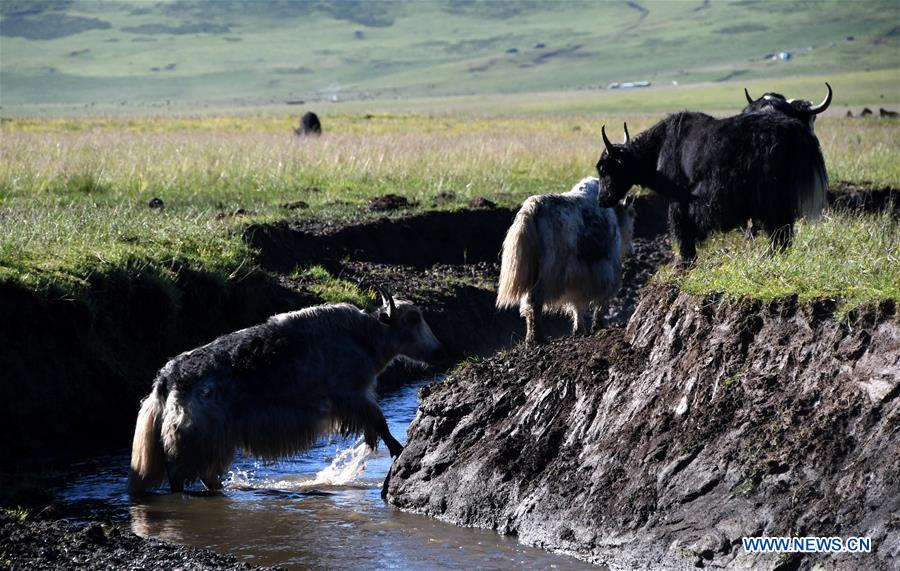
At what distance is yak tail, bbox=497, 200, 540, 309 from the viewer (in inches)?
439

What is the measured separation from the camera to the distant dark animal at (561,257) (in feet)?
36.9

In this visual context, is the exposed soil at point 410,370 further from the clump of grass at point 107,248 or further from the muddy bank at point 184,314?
the clump of grass at point 107,248

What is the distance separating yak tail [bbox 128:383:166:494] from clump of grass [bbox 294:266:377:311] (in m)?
3.94

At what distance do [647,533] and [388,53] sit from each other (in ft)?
530

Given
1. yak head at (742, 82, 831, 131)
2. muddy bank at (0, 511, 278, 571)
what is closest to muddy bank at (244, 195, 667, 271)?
yak head at (742, 82, 831, 131)

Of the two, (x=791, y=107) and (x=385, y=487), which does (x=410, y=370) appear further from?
(x=791, y=107)

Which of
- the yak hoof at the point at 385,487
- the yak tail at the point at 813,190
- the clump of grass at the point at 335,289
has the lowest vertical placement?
the yak hoof at the point at 385,487

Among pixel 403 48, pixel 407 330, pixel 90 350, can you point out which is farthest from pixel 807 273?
pixel 403 48

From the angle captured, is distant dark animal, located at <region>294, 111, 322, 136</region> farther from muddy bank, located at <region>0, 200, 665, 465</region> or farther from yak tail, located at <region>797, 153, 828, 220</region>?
yak tail, located at <region>797, 153, 828, 220</region>

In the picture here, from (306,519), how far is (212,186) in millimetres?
11244

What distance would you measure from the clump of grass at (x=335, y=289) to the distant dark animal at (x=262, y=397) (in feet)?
9.75

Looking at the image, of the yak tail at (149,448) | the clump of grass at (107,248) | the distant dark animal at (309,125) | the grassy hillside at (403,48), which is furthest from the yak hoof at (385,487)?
the grassy hillside at (403,48)

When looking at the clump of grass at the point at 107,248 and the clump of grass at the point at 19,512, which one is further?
the clump of grass at the point at 107,248

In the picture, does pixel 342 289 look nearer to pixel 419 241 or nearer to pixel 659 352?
pixel 419 241
